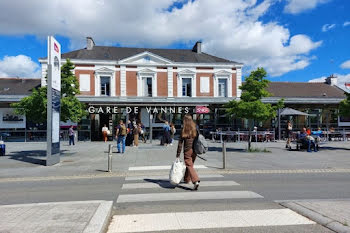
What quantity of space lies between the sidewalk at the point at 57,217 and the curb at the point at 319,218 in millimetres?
3304

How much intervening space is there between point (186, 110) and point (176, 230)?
2172 cm

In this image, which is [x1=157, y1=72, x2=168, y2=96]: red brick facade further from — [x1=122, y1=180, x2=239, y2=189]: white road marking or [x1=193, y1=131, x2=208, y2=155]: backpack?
[x1=193, y1=131, x2=208, y2=155]: backpack

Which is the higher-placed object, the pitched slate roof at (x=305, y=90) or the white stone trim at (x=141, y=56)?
the white stone trim at (x=141, y=56)

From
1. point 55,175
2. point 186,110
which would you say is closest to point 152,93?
point 186,110

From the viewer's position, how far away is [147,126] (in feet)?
91.1

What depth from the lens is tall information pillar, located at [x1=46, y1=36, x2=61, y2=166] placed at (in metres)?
11.4

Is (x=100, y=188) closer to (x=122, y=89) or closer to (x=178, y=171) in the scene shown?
(x=178, y=171)

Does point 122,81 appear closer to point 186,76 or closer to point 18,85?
point 186,76

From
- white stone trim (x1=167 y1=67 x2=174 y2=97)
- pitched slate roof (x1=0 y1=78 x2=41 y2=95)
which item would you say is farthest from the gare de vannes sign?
pitched slate roof (x1=0 y1=78 x2=41 y2=95)

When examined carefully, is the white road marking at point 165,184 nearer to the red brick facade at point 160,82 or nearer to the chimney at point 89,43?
the red brick facade at point 160,82

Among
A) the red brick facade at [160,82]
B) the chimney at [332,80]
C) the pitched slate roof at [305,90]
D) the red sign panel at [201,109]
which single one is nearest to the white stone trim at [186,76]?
the red brick facade at [160,82]

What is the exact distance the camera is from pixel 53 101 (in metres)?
11.7

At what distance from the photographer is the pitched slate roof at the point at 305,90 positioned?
33125mm

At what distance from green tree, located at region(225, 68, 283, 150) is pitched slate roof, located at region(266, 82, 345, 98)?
59.0ft
